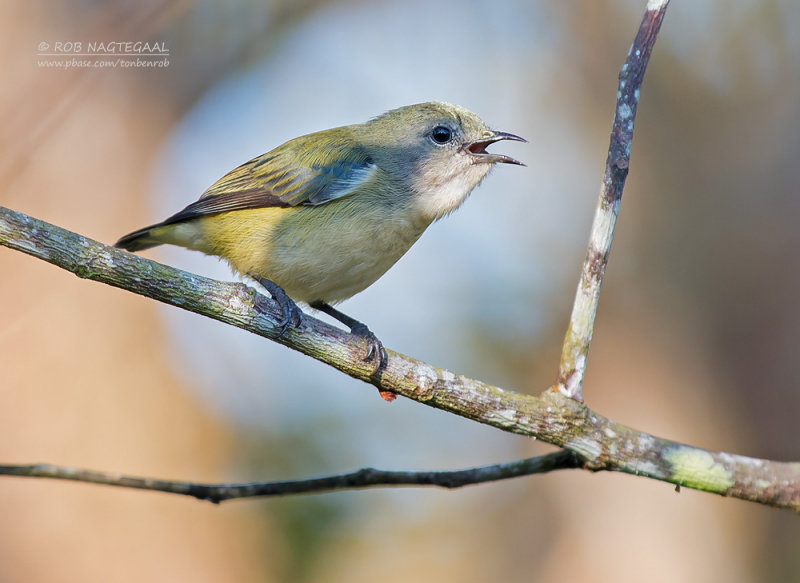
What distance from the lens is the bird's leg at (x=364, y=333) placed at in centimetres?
292

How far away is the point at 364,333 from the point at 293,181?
115cm

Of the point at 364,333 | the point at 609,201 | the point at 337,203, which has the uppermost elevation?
the point at 337,203

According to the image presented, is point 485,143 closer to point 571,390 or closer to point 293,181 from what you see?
point 293,181

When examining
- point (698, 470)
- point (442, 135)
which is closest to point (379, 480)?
point (698, 470)

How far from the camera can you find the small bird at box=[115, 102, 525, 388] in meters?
4.06

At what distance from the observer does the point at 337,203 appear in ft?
13.9

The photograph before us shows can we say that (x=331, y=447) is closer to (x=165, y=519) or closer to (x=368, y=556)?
(x=368, y=556)

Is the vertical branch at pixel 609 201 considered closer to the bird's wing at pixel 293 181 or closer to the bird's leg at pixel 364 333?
the bird's leg at pixel 364 333

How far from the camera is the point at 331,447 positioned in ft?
29.2

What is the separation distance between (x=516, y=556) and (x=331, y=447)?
2.58 m

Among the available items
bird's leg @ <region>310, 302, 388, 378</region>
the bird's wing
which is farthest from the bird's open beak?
bird's leg @ <region>310, 302, 388, 378</region>

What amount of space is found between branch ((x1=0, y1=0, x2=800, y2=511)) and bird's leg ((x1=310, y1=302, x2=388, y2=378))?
5 cm

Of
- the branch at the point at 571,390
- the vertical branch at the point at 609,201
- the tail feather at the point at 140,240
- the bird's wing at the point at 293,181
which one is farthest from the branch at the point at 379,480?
the tail feather at the point at 140,240

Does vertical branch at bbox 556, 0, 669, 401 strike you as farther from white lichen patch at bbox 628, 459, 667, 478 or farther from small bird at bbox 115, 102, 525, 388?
small bird at bbox 115, 102, 525, 388
